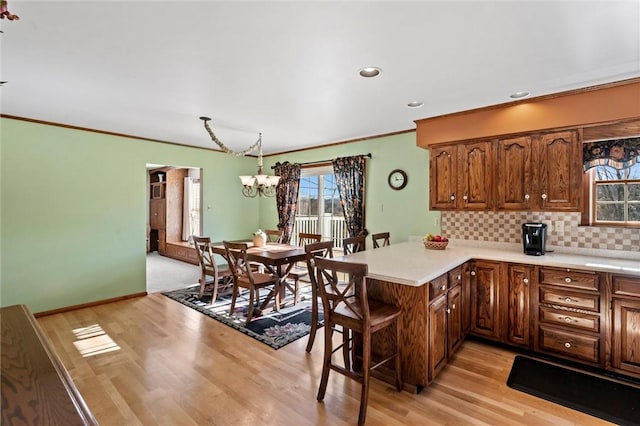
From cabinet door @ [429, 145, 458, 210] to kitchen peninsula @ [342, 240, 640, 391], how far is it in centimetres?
70

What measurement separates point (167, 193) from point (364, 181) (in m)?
6.06

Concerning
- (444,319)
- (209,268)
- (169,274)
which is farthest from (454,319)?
(169,274)

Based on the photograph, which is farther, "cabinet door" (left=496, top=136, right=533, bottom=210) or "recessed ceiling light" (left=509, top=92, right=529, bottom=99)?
"cabinet door" (left=496, top=136, right=533, bottom=210)

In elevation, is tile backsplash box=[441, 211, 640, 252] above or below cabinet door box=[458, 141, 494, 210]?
below

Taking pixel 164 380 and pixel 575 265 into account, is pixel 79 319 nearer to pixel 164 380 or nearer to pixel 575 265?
pixel 164 380

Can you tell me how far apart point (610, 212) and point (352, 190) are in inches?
118

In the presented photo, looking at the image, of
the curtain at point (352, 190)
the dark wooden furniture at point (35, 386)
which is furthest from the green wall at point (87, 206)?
the dark wooden furniture at point (35, 386)

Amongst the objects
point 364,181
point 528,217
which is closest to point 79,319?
point 364,181

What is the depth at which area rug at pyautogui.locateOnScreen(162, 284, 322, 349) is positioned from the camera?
3328 mm

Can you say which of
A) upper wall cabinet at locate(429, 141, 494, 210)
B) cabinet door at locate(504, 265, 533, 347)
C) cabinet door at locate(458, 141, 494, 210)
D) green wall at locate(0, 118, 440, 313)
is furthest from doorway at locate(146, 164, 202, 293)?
cabinet door at locate(504, 265, 533, 347)

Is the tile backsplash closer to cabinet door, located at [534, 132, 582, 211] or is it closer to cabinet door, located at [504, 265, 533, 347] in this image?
cabinet door, located at [534, 132, 582, 211]

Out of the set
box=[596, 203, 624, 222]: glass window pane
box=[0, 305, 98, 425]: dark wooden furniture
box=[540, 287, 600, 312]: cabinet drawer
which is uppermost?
box=[596, 203, 624, 222]: glass window pane

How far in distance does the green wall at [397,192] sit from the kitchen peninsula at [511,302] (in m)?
1.10

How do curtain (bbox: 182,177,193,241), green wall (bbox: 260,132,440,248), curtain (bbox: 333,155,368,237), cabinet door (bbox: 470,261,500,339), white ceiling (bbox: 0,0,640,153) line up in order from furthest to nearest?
curtain (bbox: 182,177,193,241) < curtain (bbox: 333,155,368,237) < green wall (bbox: 260,132,440,248) < cabinet door (bbox: 470,261,500,339) < white ceiling (bbox: 0,0,640,153)
